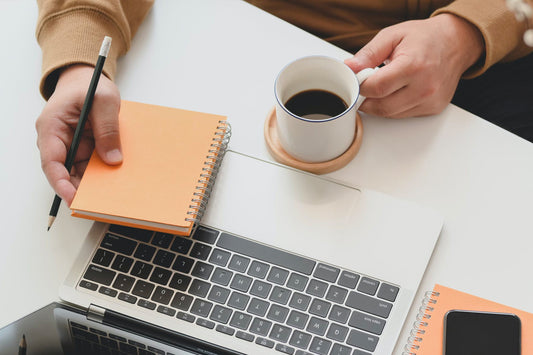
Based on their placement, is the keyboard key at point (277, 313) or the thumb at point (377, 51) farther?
the thumb at point (377, 51)

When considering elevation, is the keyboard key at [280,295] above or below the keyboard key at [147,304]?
above

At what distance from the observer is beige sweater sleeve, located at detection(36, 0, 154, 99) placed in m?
0.86

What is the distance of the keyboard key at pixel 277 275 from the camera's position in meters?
0.73

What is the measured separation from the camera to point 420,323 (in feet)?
2.27

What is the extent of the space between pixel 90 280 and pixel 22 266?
108 millimetres

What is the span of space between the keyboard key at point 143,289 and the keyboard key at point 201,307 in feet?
0.20

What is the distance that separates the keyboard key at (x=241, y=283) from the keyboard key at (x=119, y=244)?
147 mm

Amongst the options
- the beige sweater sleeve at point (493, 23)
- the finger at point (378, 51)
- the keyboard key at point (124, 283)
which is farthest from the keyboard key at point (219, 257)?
the beige sweater sleeve at point (493, 23)

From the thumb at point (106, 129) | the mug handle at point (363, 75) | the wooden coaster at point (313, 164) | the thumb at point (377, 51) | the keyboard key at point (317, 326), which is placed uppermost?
the thumb at point (377, 51)

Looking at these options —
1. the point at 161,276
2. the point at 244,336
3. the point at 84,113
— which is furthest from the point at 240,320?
the point at 84,113

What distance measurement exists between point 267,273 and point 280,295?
0.03 m

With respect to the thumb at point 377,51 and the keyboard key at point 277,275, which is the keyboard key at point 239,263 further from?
the thumb at point 377,51

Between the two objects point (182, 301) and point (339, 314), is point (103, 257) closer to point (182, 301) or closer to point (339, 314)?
point (182, 301)

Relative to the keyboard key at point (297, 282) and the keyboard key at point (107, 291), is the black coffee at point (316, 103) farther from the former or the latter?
the keyboard key at point (107, 291)
